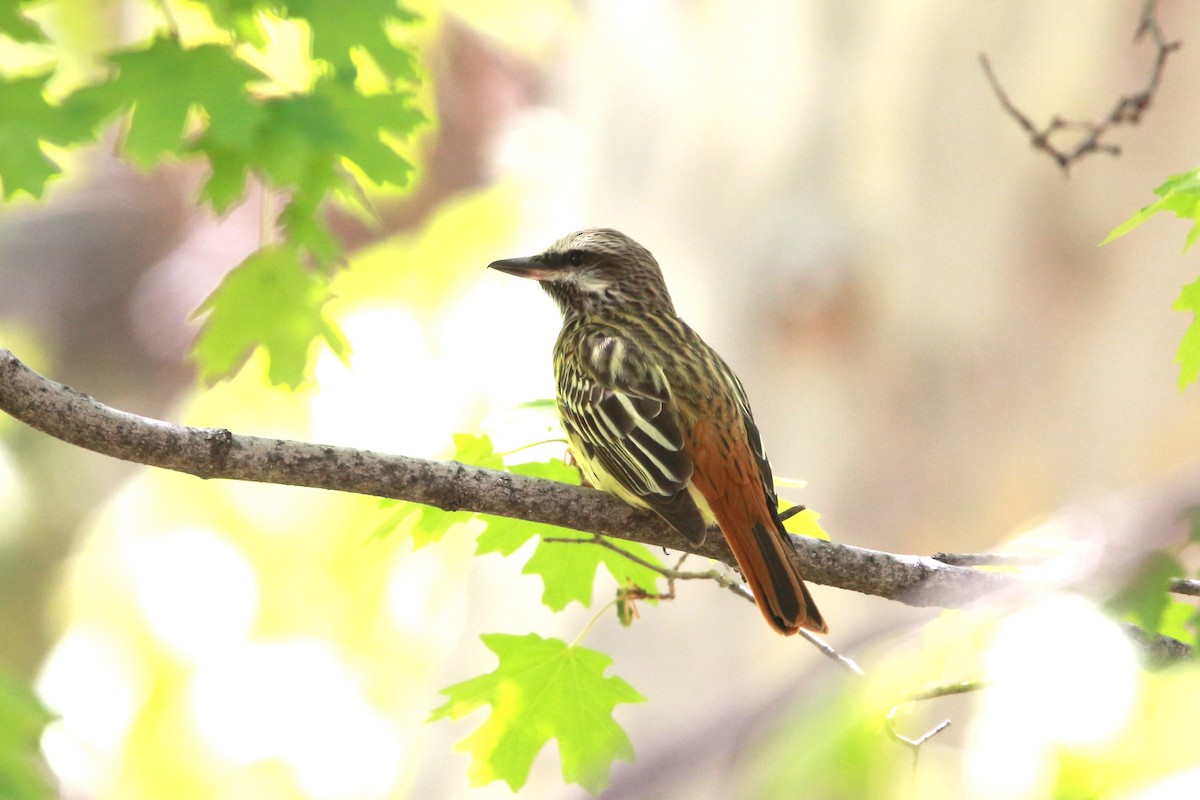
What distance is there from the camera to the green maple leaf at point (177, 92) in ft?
9.77

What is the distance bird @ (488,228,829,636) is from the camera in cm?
226

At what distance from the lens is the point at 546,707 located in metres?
2.42

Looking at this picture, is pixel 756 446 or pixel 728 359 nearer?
pixel 756 446

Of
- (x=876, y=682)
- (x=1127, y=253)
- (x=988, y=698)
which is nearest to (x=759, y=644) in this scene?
(x=1127, y=253)

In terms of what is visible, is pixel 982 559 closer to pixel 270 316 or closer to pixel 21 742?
pixel 21 742

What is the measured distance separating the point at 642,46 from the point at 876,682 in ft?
16.6

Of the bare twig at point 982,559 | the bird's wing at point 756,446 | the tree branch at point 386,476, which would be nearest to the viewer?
the tree branch at point 386,476

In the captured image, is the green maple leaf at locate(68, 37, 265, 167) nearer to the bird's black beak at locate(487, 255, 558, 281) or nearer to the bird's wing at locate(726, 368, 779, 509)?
the bird's black beak at locate(487, 255, 558, 281)

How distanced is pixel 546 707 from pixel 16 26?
6.86 ft

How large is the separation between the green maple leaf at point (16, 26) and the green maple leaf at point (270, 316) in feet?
2.56

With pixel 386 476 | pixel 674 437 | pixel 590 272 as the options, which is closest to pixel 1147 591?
pixel 386 476

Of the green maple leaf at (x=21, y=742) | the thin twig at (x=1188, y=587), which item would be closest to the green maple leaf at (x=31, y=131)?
the green maple leaf at (x=21, y=742)

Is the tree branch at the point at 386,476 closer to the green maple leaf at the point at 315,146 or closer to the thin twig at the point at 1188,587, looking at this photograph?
the thin twig at the point at 1188,587

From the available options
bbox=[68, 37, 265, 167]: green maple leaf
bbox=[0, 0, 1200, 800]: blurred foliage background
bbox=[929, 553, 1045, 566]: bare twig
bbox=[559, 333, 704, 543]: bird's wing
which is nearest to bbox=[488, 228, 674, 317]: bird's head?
bbox=[559, 333, 704, 543]: bird's wing
